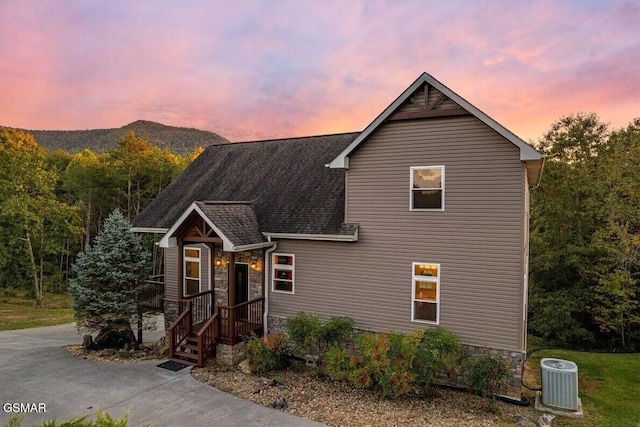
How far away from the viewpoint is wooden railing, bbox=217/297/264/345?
1043 centimetres

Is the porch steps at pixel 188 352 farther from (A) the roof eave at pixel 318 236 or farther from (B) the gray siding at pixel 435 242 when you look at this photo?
(A) the roof eave at pixel 318 236

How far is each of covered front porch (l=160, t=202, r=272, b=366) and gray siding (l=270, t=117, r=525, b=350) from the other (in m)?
1.44

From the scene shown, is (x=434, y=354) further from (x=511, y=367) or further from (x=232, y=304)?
(x=232, y=304)

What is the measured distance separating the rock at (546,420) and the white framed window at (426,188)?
16.4ft

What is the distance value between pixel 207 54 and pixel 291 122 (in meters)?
7.78

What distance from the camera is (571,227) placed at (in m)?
19.0

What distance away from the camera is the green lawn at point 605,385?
26.0 feet

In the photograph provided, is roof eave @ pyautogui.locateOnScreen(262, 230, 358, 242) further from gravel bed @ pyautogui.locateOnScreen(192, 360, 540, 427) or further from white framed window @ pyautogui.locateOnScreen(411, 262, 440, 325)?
gravel bed @ pyautogui.locateOnScreen(192, 360, 540, 427)

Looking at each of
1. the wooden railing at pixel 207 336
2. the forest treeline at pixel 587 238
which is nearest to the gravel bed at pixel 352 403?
the wooden railing at pixel 207 336

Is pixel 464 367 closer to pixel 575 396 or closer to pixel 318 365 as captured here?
pixel 575 396

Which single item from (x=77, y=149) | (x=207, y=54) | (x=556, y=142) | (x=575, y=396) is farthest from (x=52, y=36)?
(x=77, y=149)

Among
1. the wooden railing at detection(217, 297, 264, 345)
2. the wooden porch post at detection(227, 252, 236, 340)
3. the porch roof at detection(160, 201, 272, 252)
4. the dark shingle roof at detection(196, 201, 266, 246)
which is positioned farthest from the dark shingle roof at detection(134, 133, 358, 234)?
the wooden railing at detection(217, 297, 264, 345)

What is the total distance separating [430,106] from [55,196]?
29.0m

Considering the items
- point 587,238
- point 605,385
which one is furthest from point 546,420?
point 587,238
